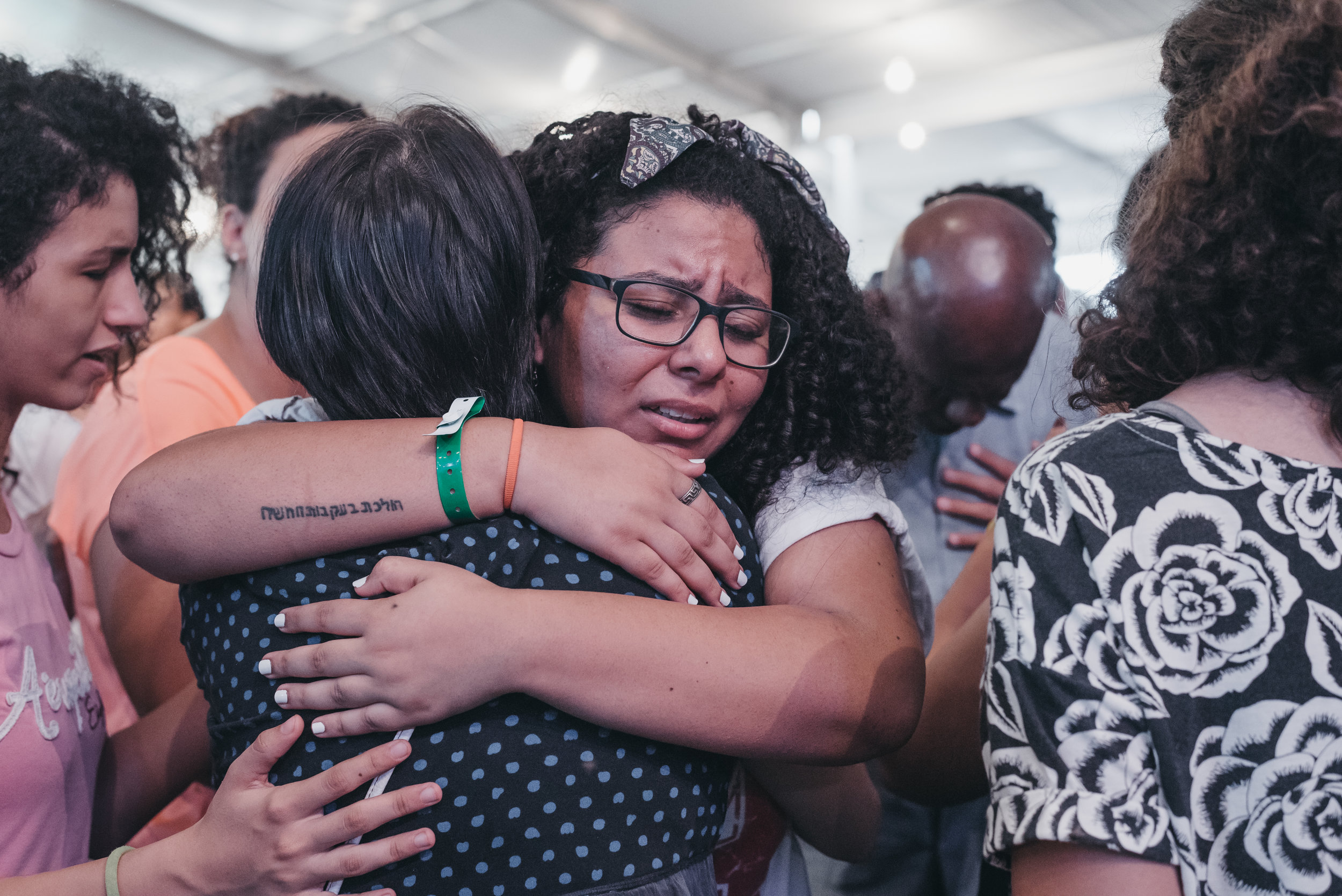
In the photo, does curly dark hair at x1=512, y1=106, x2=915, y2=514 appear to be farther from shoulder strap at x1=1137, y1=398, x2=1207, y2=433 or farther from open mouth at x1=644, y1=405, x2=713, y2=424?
shoulder strap at x1=1137, y1=398, x2=1207, y2=433

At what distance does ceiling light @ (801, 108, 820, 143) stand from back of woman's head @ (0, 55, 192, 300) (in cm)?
672

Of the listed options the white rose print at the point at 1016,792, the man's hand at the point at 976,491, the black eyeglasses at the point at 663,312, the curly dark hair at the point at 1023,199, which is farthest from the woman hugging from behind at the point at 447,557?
the curly dark hair at the point at 1023,199

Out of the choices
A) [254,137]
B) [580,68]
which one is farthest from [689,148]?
[580,68]

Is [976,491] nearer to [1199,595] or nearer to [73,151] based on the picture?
[1199,595]

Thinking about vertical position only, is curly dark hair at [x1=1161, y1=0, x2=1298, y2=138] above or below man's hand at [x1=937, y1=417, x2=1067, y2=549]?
above

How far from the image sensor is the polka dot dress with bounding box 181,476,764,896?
0.93 m

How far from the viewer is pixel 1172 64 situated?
3.24 ft

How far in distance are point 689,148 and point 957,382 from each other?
0.88 m

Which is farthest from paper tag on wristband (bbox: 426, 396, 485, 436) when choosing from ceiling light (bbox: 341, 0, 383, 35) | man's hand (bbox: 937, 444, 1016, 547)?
ceiling light (bbox: 341, 0, 383, 35)

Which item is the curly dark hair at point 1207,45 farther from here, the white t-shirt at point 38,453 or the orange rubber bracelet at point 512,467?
the white t-shirt at point 38,453

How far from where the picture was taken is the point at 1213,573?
2.51ft

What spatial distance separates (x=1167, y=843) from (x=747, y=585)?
52cm

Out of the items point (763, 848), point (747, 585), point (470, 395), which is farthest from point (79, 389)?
point (763, 848)

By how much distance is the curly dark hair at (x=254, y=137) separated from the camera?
7.84 feet
